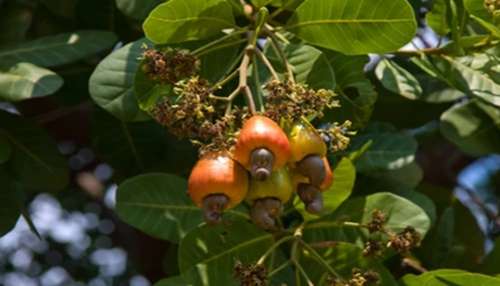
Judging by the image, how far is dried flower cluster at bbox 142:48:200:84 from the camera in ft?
4.68

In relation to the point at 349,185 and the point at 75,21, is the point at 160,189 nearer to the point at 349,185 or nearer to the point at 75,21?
the point at 349,185

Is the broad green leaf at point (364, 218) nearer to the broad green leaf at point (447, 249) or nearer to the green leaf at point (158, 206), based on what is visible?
the green leaf at point (158, 206)

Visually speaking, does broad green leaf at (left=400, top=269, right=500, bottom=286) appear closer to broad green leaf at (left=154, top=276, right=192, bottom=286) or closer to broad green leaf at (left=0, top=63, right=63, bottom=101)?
broad green leaf at (left=154, top=276, right=192, bottom=286)

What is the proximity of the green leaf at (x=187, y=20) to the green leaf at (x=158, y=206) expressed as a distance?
293 mm

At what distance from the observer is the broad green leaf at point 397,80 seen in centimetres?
185

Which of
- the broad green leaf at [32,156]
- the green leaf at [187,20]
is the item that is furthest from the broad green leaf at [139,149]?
the green leaf at [187,20]

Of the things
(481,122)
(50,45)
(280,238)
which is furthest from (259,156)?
(481,122)

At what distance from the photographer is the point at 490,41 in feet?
5.77

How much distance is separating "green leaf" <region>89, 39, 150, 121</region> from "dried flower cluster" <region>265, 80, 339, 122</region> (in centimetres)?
38

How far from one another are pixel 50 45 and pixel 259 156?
82cm

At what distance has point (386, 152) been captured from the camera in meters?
1.96

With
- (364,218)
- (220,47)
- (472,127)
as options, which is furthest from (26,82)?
(472,127)

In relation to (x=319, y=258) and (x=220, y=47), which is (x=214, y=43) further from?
(x=319, y=258)

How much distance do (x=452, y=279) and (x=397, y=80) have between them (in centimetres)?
42
